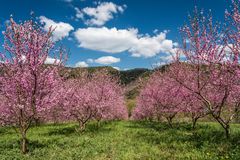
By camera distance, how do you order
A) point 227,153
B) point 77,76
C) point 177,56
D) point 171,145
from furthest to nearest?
1. point 77,76
2. point 177,56
3. point 171,145
4. point 227,153

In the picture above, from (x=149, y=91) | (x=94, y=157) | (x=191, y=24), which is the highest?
(x=191, y=24)

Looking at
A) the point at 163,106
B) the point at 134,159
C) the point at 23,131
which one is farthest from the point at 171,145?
the point at 163,106

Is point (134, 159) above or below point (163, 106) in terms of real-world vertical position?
below

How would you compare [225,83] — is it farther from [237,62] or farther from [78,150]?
[78,150]

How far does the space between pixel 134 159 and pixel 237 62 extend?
6840 mm

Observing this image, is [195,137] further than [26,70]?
Yes

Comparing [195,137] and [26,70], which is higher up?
[26,70]

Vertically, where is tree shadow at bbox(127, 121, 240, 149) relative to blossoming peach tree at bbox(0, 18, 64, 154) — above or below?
below

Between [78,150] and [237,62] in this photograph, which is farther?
[78,150]

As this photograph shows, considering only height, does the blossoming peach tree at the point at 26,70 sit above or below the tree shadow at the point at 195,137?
above

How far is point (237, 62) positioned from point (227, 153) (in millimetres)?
4345

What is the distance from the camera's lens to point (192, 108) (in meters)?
25.3

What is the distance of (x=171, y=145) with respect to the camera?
57.7ft

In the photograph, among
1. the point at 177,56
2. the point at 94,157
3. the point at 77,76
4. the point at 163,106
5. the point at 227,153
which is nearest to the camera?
the point at 227,153
